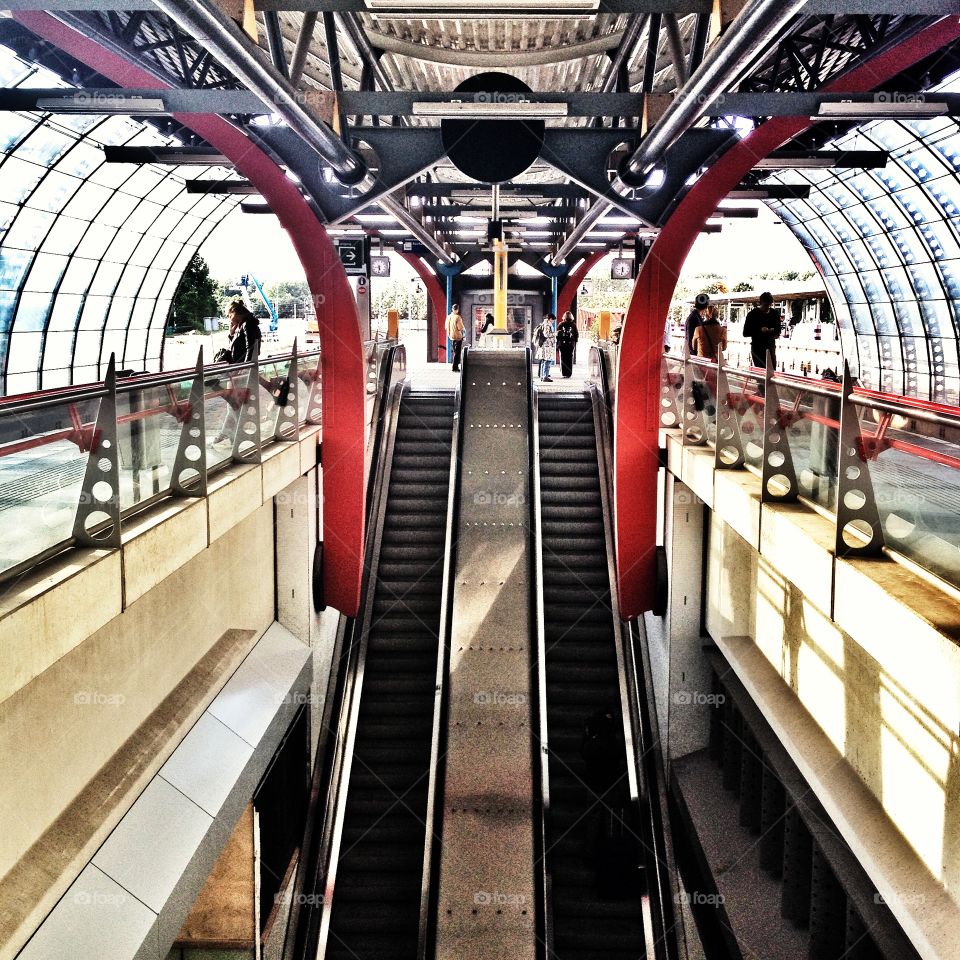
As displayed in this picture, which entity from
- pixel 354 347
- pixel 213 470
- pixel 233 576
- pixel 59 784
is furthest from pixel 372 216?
pixel 59 784

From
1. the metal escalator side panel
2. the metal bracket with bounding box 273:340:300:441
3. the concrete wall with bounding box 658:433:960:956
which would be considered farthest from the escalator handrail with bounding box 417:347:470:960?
the concrete wall with bounding box 658:433:960:956

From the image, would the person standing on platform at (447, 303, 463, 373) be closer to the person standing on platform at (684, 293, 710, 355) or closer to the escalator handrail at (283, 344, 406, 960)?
the escalator handrail at (283, 344, 406, 960)

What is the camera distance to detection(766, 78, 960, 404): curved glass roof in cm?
Result: 2702

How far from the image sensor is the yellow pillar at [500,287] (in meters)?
29.4

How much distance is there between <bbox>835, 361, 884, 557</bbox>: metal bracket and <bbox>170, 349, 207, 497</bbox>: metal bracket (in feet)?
18.1

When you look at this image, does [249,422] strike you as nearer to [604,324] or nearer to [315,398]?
[315,398]

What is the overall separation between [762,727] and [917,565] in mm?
6838

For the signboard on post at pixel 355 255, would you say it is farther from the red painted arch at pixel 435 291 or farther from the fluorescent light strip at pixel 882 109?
the fluorescent light strip at pixel 882 109

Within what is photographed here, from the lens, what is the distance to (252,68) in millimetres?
8203

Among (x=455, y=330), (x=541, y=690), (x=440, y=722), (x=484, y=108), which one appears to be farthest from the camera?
(x=455, y=330)

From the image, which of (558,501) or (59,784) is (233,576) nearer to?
(59,784)

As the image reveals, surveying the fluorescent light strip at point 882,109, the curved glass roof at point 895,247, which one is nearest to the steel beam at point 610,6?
the fluorescent light strip at point 882,109

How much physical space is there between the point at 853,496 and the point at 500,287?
24.3 m

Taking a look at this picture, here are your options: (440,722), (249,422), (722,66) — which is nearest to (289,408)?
(249,422)
